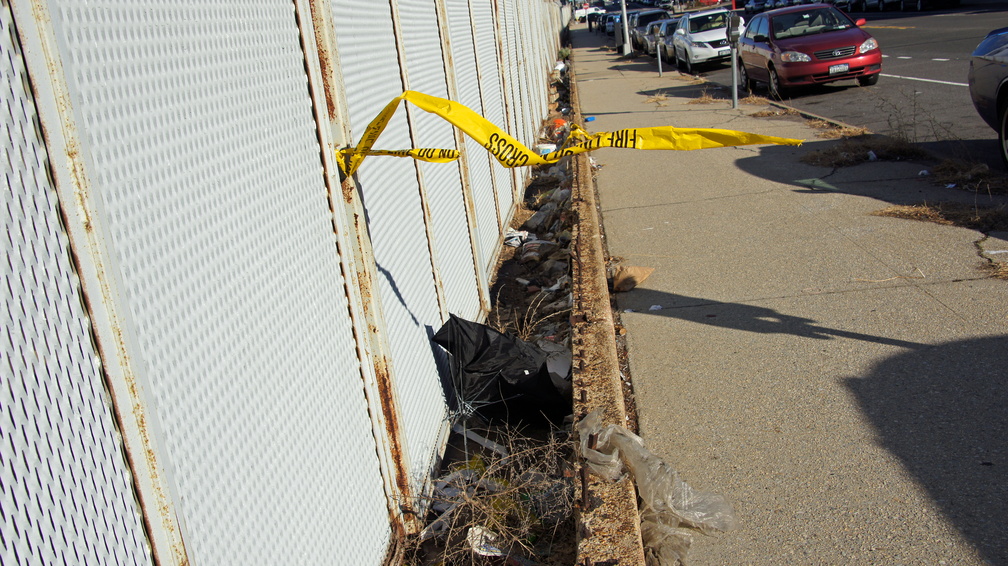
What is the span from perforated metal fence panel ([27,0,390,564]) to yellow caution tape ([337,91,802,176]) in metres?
0.26

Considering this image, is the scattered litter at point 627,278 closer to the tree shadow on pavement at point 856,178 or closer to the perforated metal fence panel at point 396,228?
the perforated metal fence panel at point 396,228

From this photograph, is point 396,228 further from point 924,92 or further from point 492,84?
point 924,92

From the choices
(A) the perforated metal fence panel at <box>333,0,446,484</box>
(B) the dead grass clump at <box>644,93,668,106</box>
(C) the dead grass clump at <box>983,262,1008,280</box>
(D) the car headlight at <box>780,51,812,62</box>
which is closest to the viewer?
(A) the perforated metal fence panel at <box>333,0,446,484</box>

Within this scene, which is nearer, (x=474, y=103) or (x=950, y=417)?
(x=950, y=417)

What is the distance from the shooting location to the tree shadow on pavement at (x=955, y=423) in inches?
131

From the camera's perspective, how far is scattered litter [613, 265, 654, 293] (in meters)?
6.70

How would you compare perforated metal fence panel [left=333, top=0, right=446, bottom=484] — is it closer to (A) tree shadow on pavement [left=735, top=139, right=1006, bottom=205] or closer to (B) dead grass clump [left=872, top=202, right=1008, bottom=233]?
(B) dead grass clump [left=872, top=202, right=1008, bottom=233]

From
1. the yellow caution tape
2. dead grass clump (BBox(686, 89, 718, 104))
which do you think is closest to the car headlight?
dead grass clump (BBox(686, 89, 718, 104))

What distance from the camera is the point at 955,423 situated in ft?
13.1

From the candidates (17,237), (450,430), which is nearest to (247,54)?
(17,237)

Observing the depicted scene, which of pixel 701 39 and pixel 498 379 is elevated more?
pixel 701 39

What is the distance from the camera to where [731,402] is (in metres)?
4.55

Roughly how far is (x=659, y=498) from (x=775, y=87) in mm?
15760

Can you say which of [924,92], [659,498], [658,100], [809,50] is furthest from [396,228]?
[658,100]
